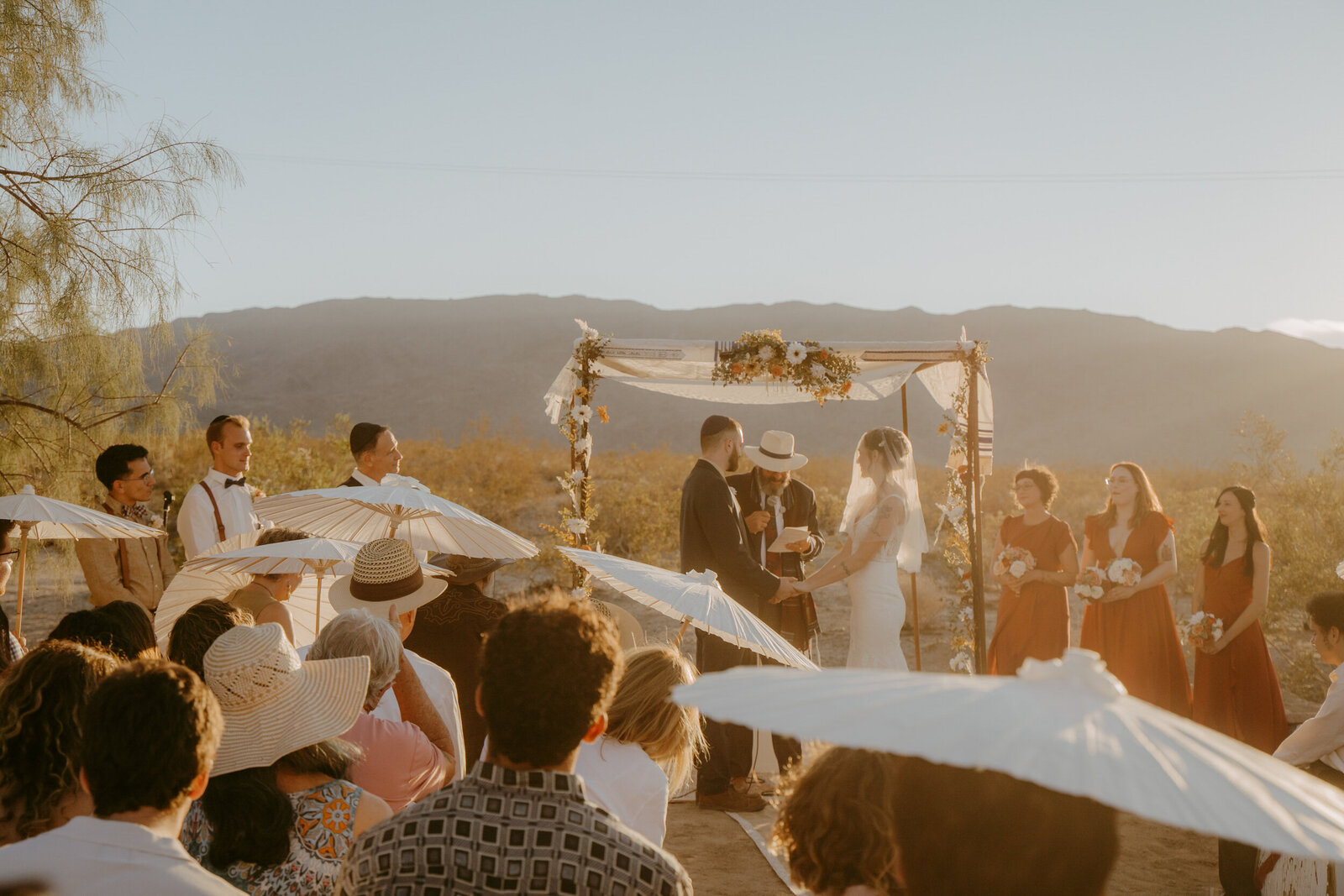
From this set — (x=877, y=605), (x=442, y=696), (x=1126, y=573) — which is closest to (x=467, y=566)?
(x=442, y=696)

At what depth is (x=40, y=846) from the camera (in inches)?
63.2

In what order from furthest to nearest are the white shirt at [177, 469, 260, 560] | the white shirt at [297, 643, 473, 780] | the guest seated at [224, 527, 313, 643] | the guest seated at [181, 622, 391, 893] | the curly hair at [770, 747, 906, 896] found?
the white shirt at [177, 469, 260, 560], the guest seated at [224, 527, 313, 643], the white shirt at [297, 643, 473, 780], the guest seated at [181, 622, 391, 893], the curly hair at [770, 747, 906, 896]

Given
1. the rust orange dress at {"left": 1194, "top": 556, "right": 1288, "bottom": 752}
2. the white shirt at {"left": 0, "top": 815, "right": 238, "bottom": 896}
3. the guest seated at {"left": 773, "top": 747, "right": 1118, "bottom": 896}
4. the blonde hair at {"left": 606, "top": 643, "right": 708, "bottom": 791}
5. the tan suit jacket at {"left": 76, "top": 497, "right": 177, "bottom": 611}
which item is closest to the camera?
the guest seated at {"left": 773, "top": 747, "right": 1118, "bottom": 896}

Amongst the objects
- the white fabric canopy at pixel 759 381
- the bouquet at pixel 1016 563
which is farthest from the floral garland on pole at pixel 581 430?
the bouquet at pixel 1016 563

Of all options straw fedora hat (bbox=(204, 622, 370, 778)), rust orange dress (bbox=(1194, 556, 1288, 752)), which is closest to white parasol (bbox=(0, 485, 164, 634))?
straw fedora hat (bbox=(204, 622, 370, 778))

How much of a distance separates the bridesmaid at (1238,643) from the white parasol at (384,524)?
467cm

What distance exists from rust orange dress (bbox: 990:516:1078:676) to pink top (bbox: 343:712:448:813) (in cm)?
556

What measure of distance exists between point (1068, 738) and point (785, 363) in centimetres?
673

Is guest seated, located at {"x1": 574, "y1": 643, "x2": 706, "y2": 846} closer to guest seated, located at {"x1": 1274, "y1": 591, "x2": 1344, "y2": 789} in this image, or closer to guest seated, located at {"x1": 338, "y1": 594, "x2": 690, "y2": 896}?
guest seated, located at {"x1": 338, "y1": 594, "x2": 690, "y2": 896}

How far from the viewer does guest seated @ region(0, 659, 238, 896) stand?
1.59 meters

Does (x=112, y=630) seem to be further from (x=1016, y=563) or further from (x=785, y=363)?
(x=1016, y=563)

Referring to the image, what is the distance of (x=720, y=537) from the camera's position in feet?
21.6

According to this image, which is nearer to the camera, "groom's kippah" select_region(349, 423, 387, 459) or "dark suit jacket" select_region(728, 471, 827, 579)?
"groom's kippah" select_region(349, 423, 387, 459)

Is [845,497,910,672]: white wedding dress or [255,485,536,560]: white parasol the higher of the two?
[255,485,536,560]: white parasol
